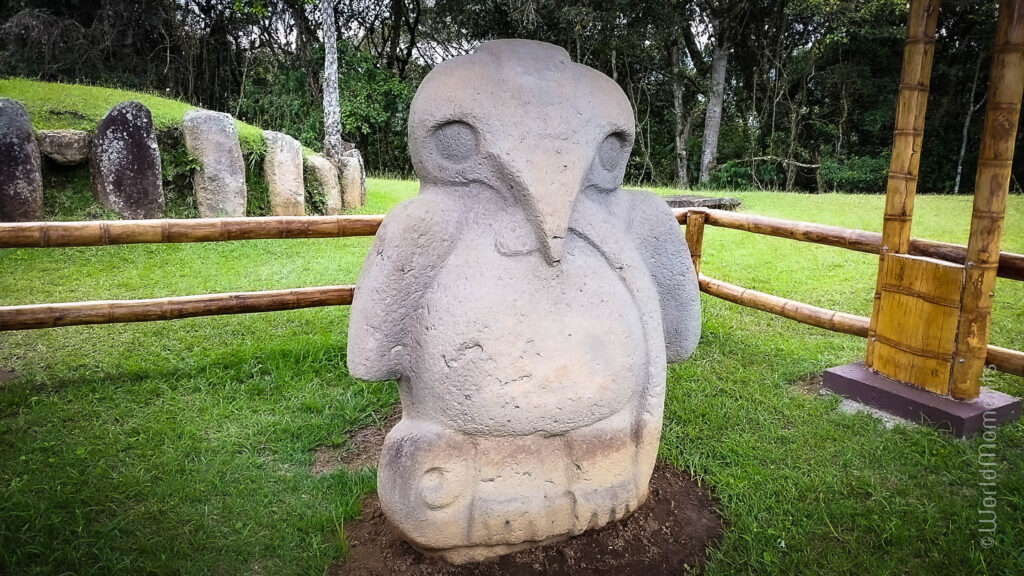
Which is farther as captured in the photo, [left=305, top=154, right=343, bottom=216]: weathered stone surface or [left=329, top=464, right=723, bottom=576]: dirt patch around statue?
[left=305, top=154, right=343, bottom=216]: weathered stone surface

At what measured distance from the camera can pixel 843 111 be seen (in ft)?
44.4

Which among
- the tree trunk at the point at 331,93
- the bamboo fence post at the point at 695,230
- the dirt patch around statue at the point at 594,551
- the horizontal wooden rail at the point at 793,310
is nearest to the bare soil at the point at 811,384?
the horizontal wooden rail at the point at 793,310

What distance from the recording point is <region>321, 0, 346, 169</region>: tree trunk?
27.5 feet

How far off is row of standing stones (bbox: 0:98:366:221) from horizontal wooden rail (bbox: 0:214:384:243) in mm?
2875

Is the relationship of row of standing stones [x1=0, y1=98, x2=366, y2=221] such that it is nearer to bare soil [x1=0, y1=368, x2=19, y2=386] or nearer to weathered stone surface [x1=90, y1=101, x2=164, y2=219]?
weathered stone surface [x1=90, y1=101, x2=164, y2=219]

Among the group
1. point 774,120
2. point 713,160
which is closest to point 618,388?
point 713,160

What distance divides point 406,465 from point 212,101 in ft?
45.5

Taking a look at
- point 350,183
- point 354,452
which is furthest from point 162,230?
point 350,183

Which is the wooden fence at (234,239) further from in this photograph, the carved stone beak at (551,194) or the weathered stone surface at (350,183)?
the weathered stone surface at (350,183)

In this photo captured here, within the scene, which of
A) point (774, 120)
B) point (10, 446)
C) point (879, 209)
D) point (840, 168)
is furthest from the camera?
point (774, 120)

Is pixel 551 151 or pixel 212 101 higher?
pixel 212 101

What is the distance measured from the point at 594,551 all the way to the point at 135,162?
19.5 ft

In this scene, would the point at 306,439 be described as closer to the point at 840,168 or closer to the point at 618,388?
the point at 618,388

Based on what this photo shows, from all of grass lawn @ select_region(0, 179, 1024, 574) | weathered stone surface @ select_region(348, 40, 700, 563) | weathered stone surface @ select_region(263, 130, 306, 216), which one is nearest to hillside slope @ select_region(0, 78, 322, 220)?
weathered stone surface @ select_region(263, 130, 306, 216)
